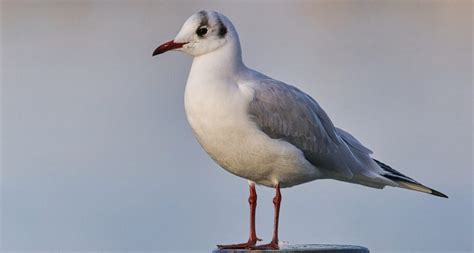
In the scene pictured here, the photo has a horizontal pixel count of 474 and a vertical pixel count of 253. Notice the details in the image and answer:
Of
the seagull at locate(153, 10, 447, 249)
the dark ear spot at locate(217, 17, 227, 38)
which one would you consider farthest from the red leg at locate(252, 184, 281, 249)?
the dark ear spot at locate(217, 17, 227, 38)

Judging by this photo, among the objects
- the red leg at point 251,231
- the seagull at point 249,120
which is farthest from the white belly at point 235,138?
the red leg at point 251,231

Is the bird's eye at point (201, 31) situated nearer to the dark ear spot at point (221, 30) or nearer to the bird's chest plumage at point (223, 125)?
the dark ear spot at point (221, 30)

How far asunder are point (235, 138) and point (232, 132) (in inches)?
1.1

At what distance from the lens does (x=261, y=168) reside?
3955 mm

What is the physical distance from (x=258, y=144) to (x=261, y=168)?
11cm

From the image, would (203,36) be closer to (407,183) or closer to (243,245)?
(243,245)

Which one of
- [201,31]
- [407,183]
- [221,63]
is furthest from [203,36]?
[407,183]

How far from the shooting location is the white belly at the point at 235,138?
12.5 feet

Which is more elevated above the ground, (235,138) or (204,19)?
(204,19)

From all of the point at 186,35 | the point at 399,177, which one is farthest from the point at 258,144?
the point at 399,177

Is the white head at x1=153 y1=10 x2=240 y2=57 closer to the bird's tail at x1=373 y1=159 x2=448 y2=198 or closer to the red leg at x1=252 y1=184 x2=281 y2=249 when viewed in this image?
the red leg at x1=252 y1=184 x2=281 y2=249

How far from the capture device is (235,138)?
12.6 ft

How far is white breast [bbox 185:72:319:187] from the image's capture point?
381 cm

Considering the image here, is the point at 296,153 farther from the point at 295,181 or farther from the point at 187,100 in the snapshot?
the point at 187,100
